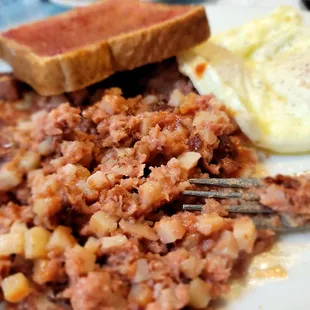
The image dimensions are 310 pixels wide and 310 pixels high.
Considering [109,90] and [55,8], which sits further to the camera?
[55,8]

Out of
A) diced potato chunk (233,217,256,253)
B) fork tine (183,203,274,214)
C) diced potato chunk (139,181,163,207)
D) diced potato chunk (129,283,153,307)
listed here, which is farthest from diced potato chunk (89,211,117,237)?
diced potato chunk (233,217,256,253)

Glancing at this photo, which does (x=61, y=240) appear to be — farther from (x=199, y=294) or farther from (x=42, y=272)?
(x=199, y=294)

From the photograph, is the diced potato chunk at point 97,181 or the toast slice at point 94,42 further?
the toast slice at point 94,42

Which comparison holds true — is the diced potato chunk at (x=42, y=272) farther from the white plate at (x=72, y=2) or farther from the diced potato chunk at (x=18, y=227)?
the white plate at (x=72, y=2)

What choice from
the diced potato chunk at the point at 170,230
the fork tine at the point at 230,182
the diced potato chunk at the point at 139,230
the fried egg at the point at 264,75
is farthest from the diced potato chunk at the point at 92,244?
the fried egg at the point at 264,75

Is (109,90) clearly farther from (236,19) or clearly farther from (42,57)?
(236,19)

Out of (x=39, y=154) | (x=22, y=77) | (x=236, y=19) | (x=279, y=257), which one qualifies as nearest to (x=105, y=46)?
(x=22, y=77)

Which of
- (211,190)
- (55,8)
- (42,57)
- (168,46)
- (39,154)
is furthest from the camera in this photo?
(55,8)
